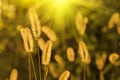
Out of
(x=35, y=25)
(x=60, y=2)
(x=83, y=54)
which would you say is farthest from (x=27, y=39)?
(x=60, y=2)

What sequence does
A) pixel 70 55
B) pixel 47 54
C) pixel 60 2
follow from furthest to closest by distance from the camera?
pixel 60 2 < pixel 70 55 < pixel 47 54

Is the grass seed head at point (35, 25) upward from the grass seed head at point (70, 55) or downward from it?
upward

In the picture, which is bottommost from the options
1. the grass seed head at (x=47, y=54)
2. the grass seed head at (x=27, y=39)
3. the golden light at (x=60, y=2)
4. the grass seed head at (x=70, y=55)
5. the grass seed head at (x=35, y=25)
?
the grass seed head at (x=70, y=55)

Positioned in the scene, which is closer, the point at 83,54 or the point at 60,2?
the point at 83,54

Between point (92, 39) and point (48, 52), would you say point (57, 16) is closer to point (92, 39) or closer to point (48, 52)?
point (92, 39)

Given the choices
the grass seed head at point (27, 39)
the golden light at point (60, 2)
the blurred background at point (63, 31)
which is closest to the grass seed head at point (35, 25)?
the grass seed head at point (27, 39)

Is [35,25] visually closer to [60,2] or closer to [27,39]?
[27,39]

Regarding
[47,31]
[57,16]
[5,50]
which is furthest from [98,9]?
[47,31]

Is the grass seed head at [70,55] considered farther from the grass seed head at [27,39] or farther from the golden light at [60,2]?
the golden light at [60,2]
